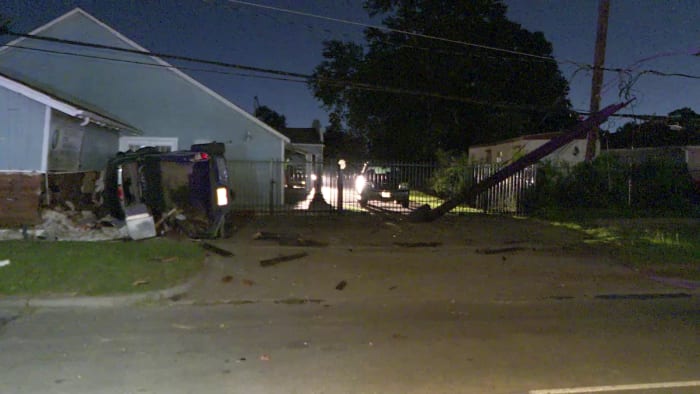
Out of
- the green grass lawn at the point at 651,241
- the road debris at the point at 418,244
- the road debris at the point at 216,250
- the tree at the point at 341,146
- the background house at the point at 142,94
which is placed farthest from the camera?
the tree at the point at 341,146

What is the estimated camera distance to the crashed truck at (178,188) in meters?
13.2

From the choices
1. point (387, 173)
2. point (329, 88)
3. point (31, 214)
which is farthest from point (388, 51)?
point (31, 214)

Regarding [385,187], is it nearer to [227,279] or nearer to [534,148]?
[534,148]

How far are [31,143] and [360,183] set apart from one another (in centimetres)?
1195

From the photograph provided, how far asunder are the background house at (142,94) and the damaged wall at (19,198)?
714cm

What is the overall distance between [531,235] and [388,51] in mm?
23739

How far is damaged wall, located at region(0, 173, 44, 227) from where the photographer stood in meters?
12.3

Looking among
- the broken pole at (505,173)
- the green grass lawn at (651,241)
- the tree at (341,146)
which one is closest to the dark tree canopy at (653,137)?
the tree at (341,146)

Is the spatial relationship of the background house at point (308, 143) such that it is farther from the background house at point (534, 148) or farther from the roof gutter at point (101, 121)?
the roof gutter at point (101, 121)

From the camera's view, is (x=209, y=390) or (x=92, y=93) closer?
(x=209, y=390)

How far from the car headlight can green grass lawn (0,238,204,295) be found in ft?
34.8

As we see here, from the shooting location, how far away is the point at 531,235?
1548 centimetres

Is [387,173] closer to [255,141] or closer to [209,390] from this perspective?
[255,141]

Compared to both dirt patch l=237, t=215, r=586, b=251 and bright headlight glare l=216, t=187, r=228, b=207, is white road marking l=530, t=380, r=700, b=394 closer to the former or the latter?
dirt patch l=237, t=215, r=586, b=251
